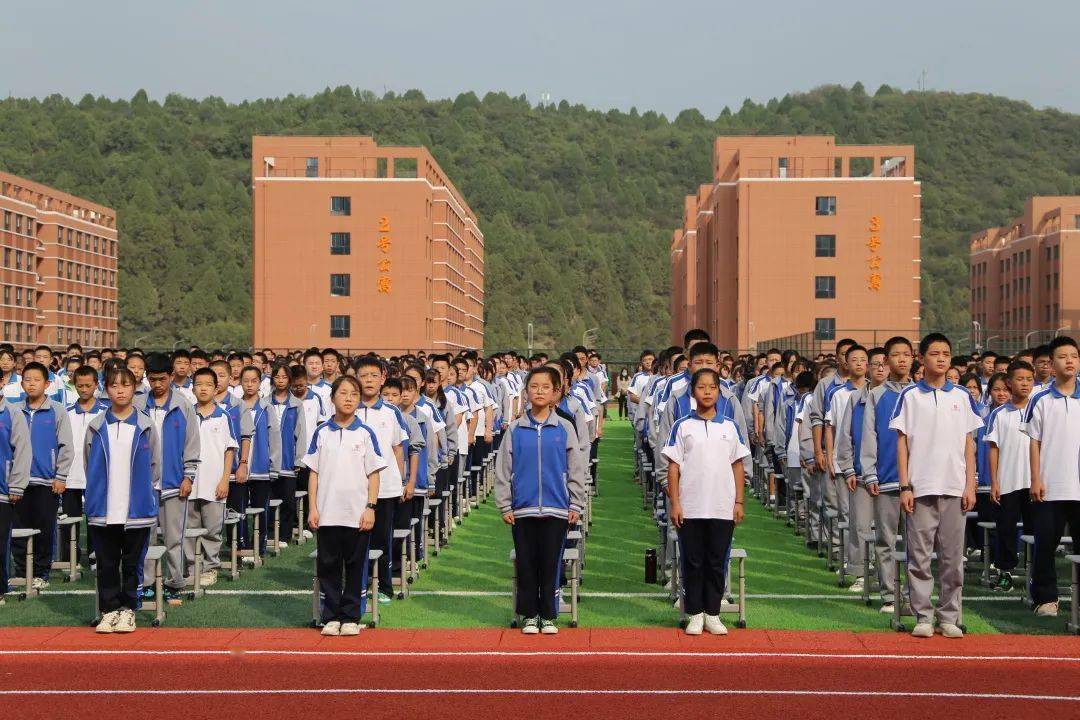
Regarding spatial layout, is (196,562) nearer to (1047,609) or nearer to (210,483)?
(210,483)

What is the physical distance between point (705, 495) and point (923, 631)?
1.99 metres

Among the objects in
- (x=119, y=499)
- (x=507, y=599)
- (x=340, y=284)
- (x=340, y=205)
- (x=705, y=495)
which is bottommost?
(x=507, y=599)

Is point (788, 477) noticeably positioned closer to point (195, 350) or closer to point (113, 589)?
point (195, 350)

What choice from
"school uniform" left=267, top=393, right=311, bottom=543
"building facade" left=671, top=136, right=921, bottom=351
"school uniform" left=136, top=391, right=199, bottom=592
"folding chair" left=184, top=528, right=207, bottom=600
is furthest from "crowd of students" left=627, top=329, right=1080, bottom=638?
"building facade" left=671, top=136, right=921, bottom=351

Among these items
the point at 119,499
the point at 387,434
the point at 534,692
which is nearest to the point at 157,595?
the point at 119,499

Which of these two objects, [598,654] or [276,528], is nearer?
[598,654]

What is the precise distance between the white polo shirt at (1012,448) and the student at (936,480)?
102 inches

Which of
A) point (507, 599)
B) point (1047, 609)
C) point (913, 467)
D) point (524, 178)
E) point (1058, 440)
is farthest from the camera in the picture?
point (524, 178)

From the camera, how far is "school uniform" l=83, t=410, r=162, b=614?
37.1 ft

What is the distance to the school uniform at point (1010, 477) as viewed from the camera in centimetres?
1371

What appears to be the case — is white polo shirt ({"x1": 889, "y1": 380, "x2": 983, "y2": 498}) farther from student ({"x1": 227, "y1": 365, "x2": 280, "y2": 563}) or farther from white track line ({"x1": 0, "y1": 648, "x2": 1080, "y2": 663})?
student ({"x1": 227, "y1": 365, "x2": 280, "y2": 563})

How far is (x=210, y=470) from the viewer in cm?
1377

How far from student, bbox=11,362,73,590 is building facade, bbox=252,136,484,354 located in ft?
208

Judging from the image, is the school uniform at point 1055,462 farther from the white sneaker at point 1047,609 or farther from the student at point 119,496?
the student at point 119,496
